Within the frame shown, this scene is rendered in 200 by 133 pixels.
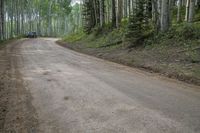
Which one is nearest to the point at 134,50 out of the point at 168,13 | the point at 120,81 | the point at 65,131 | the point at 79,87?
the point at 168,13

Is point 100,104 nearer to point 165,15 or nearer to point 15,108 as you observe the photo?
point 15,108

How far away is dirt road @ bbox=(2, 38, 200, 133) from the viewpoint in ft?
17.0

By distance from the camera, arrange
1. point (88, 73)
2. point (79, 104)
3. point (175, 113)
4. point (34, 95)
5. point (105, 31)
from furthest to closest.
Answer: point (105, 31)
point (88, 73)
point (34, 95)
point (79, 104)
point (175, 113)

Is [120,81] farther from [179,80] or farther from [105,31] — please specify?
[105,31]

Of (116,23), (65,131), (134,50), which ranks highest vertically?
(116,23)

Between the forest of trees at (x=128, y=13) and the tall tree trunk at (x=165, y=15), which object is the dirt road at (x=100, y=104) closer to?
the tall tree trunk at (x=165, y=15)

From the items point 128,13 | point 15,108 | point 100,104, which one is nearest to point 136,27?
point 100,104

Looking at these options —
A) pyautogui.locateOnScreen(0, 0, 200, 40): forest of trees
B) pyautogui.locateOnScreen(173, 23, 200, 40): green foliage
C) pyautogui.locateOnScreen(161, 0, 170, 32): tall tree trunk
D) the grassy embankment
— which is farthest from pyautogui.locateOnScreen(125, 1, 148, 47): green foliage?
pyautogui.locateOnScreen(173, 23, 200, 40): green foliage

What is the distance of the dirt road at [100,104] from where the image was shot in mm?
5176

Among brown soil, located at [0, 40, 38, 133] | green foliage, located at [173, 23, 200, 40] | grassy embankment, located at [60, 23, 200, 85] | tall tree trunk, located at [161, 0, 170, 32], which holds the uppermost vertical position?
tall tree trunk, located at [161, 0, 170, 32]

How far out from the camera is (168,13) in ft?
52.6

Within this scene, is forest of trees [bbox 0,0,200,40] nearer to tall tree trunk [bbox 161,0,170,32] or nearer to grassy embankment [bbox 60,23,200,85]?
tall tree trunk [bbox 161,0,170,32]

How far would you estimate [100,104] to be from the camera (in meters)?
6.56

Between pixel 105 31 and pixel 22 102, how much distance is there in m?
18.4
